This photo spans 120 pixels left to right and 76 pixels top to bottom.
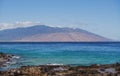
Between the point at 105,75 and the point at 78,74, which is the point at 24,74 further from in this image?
the point at 105,75

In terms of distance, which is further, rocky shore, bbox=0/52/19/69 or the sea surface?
the sea surface

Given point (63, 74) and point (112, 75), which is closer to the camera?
point (112, 75)

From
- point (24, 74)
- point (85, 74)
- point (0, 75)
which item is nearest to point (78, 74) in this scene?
point (85, 74)

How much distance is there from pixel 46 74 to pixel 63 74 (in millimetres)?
1230

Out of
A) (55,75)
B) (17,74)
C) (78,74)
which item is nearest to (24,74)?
(17,74)

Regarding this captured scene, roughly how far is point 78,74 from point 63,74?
100 cm

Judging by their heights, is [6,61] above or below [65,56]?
above

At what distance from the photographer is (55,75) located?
19.9m

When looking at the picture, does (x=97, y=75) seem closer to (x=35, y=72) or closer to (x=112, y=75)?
(x=112, y=75)

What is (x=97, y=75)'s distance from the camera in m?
19.7

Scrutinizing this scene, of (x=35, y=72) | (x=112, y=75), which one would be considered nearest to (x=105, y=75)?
(x=112, y=75)

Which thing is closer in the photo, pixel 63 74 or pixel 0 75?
pixel 0 75

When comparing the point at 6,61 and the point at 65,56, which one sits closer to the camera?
the point at 6,61

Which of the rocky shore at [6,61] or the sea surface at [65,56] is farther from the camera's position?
the sea surface at [65,56]
